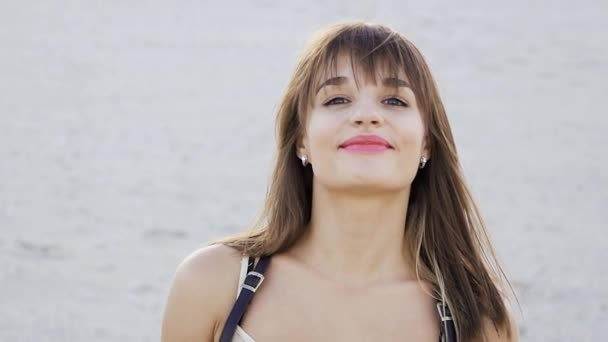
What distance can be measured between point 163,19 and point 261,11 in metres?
0.80

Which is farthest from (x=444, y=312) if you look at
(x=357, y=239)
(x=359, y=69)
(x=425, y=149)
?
(x=359, y=69)

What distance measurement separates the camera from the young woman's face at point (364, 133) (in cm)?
278

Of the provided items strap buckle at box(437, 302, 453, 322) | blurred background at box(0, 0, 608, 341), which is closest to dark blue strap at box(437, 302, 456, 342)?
strap buckle at box(437, 302, 453, 322)

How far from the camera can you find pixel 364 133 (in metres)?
2.78

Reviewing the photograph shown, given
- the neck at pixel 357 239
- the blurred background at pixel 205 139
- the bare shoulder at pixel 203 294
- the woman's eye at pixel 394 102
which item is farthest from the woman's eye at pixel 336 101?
the blurred background at pixel 205 139

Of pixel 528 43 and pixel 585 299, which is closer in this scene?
pixel 585 299

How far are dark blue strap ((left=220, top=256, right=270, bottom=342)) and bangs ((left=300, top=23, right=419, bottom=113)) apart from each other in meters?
0.43

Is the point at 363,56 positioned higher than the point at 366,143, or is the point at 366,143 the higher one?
the point at 363,56

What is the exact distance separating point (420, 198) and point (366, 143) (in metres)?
0.39

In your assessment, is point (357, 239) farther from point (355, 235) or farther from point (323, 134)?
point (323, 134)

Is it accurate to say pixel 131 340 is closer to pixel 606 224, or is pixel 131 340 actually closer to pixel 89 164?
pixel 89 164

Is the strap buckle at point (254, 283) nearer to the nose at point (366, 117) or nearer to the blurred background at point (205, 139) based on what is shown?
the nose at point (366, 117)

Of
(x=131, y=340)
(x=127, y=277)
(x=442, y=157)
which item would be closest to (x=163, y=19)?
(x=127, y=277)

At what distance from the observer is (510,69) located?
859cm
